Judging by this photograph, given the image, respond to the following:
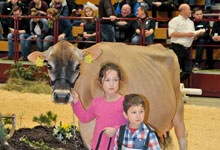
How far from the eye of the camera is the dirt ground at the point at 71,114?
6.27 meters

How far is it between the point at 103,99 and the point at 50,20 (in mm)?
7279

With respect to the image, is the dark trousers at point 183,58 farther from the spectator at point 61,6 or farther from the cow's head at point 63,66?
the cow's head at point 63,66

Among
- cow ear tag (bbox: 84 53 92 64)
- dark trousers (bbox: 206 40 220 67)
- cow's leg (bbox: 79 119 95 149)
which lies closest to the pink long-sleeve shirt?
cow's leg (bbox: 79 119 95 149)

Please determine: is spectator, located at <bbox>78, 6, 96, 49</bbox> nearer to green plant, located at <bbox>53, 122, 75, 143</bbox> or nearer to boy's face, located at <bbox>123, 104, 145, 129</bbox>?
green plant, located at <bbox>53, 122, 75, 143</bbox>

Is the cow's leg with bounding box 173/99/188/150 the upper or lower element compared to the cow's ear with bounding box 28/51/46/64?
lower

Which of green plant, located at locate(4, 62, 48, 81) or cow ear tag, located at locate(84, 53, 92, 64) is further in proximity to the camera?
green plant, located at locate(4, 62, 48, 81)

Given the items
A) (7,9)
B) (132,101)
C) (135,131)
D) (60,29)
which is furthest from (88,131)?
(7,9)

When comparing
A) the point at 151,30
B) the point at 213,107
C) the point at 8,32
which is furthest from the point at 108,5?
the point at 8,32

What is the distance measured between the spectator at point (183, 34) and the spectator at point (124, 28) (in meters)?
1.11

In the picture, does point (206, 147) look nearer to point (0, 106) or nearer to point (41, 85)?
point (0, 106)

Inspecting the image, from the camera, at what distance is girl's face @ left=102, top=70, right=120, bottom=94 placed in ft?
10.5

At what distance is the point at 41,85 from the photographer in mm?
10086

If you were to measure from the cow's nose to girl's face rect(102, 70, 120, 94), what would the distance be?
0.43 meters

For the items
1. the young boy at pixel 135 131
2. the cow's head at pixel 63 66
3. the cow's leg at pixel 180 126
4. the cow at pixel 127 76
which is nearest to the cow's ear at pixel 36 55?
the cow at pixel 127 76
